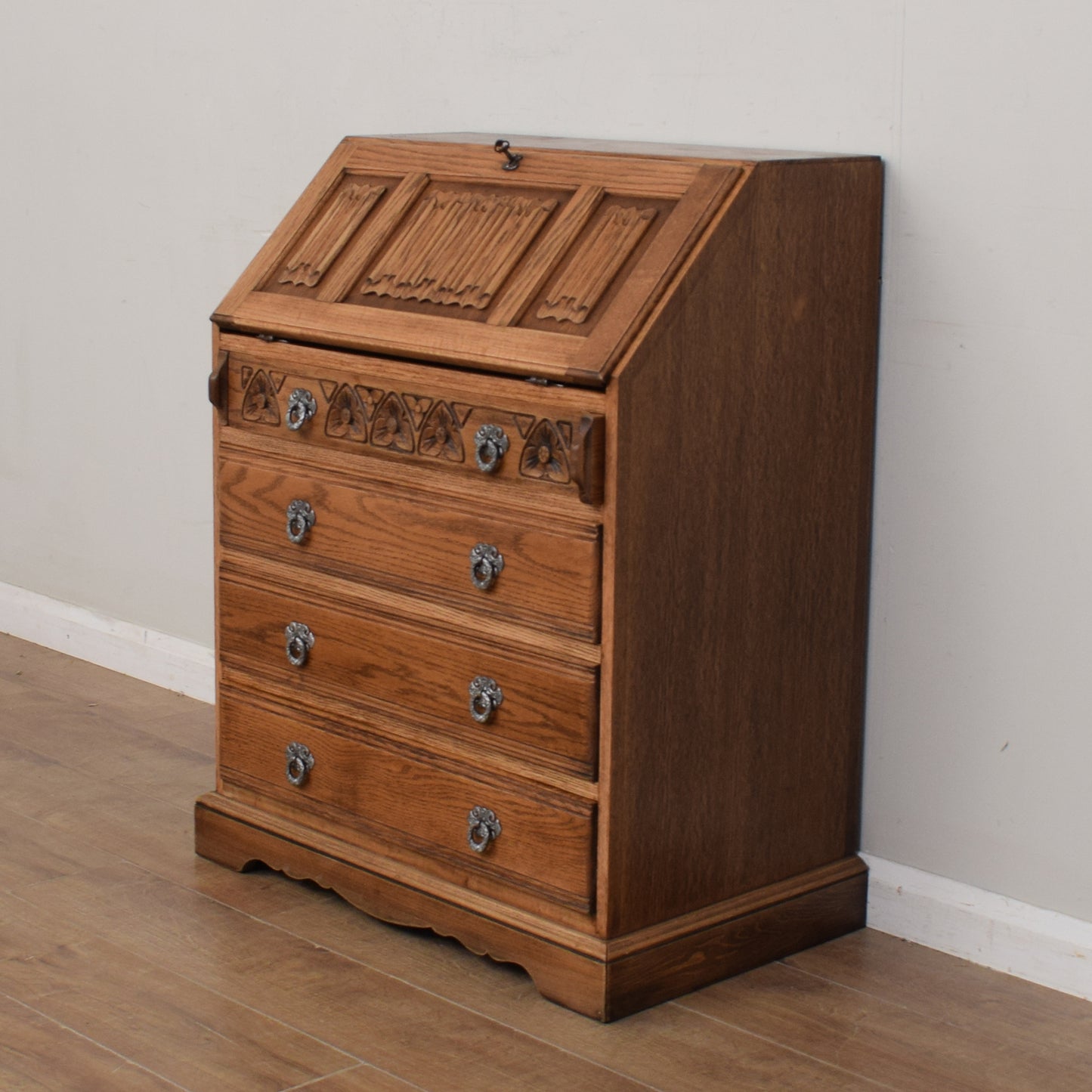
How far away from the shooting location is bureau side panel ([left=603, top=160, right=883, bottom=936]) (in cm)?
247

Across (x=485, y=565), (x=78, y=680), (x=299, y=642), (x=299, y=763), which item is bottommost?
(x=78, y=680)

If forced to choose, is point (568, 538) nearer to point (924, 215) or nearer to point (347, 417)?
point (347, 417)

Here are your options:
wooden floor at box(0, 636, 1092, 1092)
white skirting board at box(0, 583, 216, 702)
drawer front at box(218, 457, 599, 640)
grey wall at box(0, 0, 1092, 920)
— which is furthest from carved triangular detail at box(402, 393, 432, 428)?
white skirting board at box(0, 583, 216, 702)

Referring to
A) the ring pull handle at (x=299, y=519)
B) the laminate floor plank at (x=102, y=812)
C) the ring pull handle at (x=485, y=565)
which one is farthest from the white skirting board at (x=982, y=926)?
the laminate floor plank at (x=102, y=812)

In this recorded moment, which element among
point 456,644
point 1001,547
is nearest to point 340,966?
point 456,644

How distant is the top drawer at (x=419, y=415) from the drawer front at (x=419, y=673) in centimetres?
26

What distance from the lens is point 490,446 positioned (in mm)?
2562

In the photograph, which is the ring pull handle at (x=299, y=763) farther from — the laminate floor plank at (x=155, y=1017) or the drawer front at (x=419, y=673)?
the laminate floor plank at (x=155, y=1017)

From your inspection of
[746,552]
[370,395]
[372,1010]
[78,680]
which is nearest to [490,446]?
[370,395]

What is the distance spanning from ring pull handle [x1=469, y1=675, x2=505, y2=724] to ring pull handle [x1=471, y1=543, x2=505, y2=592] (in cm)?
14

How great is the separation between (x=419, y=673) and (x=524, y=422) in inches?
18.4

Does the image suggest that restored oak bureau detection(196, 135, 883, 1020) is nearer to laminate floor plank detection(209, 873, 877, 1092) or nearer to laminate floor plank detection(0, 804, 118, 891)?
laminate floor plank detection(209, 873, 877, 1092)

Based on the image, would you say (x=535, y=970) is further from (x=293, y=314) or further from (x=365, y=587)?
(x=293, y=314)

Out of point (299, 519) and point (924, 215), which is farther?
point (299, 519)
